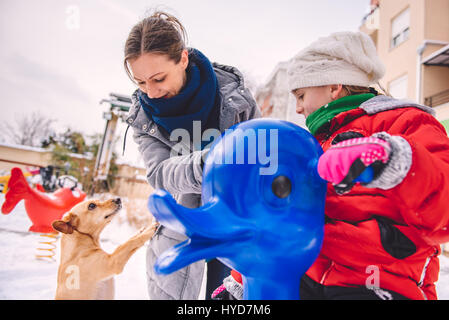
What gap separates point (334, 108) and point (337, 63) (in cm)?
24

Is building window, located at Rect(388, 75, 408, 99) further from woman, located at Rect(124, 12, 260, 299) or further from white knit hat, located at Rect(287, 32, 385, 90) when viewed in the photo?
woman, located at Rect(124, 12, 260, 299)

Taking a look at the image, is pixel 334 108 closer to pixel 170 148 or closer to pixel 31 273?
pixel 170 148

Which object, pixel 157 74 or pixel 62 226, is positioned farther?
pixel 62 226

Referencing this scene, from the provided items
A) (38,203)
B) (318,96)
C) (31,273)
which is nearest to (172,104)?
(318,96)

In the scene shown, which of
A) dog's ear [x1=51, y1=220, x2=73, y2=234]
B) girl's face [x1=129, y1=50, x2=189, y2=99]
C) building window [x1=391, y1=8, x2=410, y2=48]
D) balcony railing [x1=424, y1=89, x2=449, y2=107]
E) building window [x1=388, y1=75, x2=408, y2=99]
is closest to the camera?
girl's face [x1=129, y1=50, x2=189, y2=99]

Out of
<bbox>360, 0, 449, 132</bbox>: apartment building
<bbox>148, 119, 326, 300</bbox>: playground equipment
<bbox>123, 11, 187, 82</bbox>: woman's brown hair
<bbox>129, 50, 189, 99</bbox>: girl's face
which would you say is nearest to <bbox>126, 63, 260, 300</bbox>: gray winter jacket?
<bbox>129, 50, 189, 99</bbox>: girl's face

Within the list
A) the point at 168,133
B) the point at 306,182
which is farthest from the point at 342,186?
the point at 168,133

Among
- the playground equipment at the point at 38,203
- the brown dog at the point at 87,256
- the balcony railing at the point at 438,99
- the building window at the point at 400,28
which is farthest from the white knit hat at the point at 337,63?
the building window at the point at 400,28

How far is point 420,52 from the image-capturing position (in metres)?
6.17

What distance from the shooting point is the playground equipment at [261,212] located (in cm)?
47

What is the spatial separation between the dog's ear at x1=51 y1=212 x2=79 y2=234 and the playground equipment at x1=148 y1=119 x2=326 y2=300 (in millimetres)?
1178

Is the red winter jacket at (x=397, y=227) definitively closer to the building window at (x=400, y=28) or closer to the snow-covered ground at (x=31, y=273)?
the snow-covered ground at (x=31, y=273)

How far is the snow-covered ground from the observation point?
1841 millimetres
